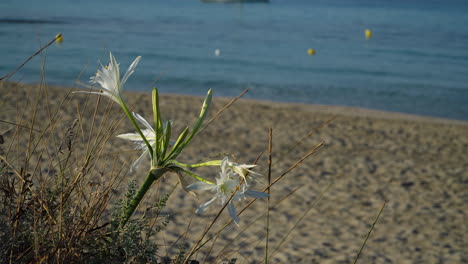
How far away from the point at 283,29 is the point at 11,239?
3395 centimetres

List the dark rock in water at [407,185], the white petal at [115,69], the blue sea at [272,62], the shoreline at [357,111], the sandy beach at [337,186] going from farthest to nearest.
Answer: the blue sea at [272,62] < the shoreline at [357,111] < the dark rock in water at [407,185] < the sandy beach at [337,186] < the white petal at [115,69]

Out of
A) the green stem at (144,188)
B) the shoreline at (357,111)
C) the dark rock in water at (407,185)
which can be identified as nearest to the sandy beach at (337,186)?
the dark rock in water at (407,185)

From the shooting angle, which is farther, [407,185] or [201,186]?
[407,185]

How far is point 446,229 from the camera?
5.14 metres

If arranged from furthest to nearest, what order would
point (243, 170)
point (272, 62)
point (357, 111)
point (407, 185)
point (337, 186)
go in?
point (272, 62) → point (357, 111) → point (407, 185) → point (337, 186) → point (243, 170)

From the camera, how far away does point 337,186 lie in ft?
20.8

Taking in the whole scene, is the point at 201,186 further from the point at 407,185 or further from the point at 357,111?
the point at 357,111

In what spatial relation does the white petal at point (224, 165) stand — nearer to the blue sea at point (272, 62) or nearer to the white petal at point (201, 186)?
the white petal at point (201, 186)

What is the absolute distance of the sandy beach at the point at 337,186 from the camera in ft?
14.7

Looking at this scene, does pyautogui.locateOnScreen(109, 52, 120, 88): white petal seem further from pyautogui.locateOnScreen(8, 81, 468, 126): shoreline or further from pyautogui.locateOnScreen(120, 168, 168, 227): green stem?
pyautogui.locateOnScreen(8, 81, 468, 126): shoreline

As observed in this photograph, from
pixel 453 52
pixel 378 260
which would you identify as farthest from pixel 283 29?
pixel 378 260

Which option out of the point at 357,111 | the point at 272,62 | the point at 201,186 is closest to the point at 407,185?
the point at 201,186

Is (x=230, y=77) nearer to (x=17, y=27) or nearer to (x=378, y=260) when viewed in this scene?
(x=378, y=260)

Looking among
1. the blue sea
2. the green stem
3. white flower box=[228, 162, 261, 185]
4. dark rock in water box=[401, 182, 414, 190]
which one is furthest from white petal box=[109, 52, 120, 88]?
the blue sea
